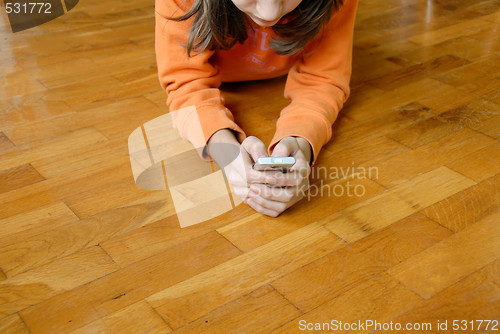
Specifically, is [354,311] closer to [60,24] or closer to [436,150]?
[436,150]

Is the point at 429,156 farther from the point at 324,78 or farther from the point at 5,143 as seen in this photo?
the point at 5,143

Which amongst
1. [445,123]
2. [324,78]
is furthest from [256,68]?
[445,123]

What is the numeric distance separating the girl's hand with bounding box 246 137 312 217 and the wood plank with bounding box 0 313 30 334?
1.15ft

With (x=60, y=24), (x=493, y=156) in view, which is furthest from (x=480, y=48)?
(x=60, y=24)

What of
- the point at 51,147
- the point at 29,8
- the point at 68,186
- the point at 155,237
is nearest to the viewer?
the point at 155,237

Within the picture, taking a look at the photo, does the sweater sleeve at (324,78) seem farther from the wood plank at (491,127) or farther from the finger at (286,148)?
the wood plank at (491,127)

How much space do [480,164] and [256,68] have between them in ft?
1.53

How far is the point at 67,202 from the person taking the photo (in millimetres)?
847

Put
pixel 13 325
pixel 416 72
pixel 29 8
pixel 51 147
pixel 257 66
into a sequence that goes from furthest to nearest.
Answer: pixel 29 8, pixel 416 72, pixel 257 66, pixel 51 147, pixel 13 325

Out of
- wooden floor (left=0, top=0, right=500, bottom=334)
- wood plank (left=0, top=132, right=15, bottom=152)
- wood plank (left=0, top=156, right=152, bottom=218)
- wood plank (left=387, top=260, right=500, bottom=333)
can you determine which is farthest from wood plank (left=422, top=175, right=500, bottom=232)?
wood plank (left=0, top=132, right=15, bottom=152)

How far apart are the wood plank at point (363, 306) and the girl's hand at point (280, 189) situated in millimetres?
176

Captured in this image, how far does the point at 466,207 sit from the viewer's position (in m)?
0.82

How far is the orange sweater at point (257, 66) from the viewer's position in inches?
37.2

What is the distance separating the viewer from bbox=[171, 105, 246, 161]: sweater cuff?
93cm
